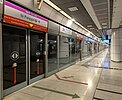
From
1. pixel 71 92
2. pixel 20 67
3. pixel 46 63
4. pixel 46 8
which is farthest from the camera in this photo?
pixel 46 63

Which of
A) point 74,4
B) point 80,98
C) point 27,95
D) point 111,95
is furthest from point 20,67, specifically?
point 74,4

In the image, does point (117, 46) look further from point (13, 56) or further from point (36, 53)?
point (13, 56)

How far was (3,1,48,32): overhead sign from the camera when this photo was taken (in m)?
3.18

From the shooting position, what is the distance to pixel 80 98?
124 inches

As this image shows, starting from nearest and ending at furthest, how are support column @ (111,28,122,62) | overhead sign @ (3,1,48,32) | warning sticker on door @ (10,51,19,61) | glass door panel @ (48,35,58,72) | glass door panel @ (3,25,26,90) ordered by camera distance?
overhead sign @ (3,1,48,32) → glass door panel @ (3,25,26,90) → warning sticker on door @ (10,51,19,61) → glass door panel @ (48,35,58,72) → support column @ (111,28,122,62)

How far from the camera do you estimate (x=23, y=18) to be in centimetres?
376

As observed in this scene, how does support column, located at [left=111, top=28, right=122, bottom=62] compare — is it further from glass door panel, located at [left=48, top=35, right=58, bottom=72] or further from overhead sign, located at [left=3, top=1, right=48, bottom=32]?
overhead sign, located at [left=3, top=1, right=48, bottom=32]

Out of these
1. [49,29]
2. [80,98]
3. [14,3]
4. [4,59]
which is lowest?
[80,98]

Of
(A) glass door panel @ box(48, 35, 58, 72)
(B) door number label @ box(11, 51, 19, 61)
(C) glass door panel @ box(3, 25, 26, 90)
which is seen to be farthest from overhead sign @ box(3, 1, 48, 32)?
(A) glass door panel @ box(48, 35, 58, 72)

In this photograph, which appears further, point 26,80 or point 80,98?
point 26,80

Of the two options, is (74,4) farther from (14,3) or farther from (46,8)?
(14,3)

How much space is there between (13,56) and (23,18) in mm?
1304

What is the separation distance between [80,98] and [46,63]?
2608mm

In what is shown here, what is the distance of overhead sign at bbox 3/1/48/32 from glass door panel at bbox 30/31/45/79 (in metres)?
0.37
